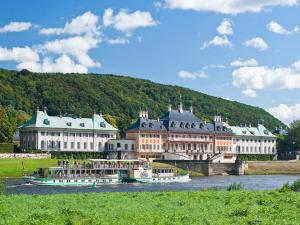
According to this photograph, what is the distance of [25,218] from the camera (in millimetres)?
26078

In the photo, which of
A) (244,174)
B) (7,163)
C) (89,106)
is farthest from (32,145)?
(89,106)

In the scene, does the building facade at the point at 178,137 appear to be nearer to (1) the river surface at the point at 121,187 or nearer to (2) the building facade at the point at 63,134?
(2) the building facade at the point at 63,134

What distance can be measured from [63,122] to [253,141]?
50.6m

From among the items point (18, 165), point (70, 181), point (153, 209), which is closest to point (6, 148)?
point (18, 165)

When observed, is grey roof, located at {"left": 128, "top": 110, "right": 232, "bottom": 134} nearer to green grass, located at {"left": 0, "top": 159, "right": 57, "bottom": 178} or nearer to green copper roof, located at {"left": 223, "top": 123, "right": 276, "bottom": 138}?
green copper roof, located at {"left": 223, "top": 123, "right": 276, "bottom": 138}

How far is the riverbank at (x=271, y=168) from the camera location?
387 ft

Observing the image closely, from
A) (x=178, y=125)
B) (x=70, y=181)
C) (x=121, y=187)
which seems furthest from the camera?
(x=178, y=125)

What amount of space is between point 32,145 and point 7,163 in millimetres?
20562

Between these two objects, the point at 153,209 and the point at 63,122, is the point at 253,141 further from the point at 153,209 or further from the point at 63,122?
the point at 153,209

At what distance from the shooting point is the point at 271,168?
12094 centimetres

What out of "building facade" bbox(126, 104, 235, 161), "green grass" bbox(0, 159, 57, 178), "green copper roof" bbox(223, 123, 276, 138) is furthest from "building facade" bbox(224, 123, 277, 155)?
"green grass" bbox(0, 159, 57, 178)

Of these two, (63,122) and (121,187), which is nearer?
(121,187)

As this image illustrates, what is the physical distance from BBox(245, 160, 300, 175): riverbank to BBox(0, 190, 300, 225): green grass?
261 feet

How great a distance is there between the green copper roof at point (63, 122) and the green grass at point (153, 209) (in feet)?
250
